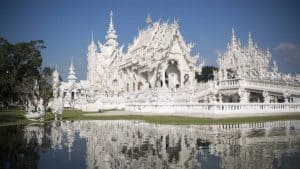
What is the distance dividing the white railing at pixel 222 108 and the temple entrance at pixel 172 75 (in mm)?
17853

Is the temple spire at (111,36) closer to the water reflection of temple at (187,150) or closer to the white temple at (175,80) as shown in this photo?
the white temple at (175,80)

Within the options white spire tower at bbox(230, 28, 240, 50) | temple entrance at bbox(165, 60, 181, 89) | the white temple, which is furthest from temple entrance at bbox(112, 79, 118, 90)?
white spire tower at bbox(230, 28, 240, 50)

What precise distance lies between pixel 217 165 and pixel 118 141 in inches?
194

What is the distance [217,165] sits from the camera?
291 inches

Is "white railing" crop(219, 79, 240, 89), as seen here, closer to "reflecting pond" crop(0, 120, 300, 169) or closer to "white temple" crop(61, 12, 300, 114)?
"white temple" crop(61, 12, 300, 114)

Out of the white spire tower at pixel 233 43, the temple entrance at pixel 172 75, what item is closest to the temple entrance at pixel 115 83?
the temple entrance at pixel 172 75

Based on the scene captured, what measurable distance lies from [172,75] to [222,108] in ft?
92.0

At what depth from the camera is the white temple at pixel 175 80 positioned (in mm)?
28688

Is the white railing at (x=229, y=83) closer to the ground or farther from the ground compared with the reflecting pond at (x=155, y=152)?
farther from the ground

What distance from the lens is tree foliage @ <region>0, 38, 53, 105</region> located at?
24562 millimetres

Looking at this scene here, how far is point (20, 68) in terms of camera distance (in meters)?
26.5

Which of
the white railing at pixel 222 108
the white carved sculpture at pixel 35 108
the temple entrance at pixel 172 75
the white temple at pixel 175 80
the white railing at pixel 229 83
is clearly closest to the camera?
the white carved sculpture at pixel 35 108

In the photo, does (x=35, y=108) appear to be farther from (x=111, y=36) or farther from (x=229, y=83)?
(x=111, y=36)

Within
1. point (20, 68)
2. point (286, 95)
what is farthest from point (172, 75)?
point (20, 68)
